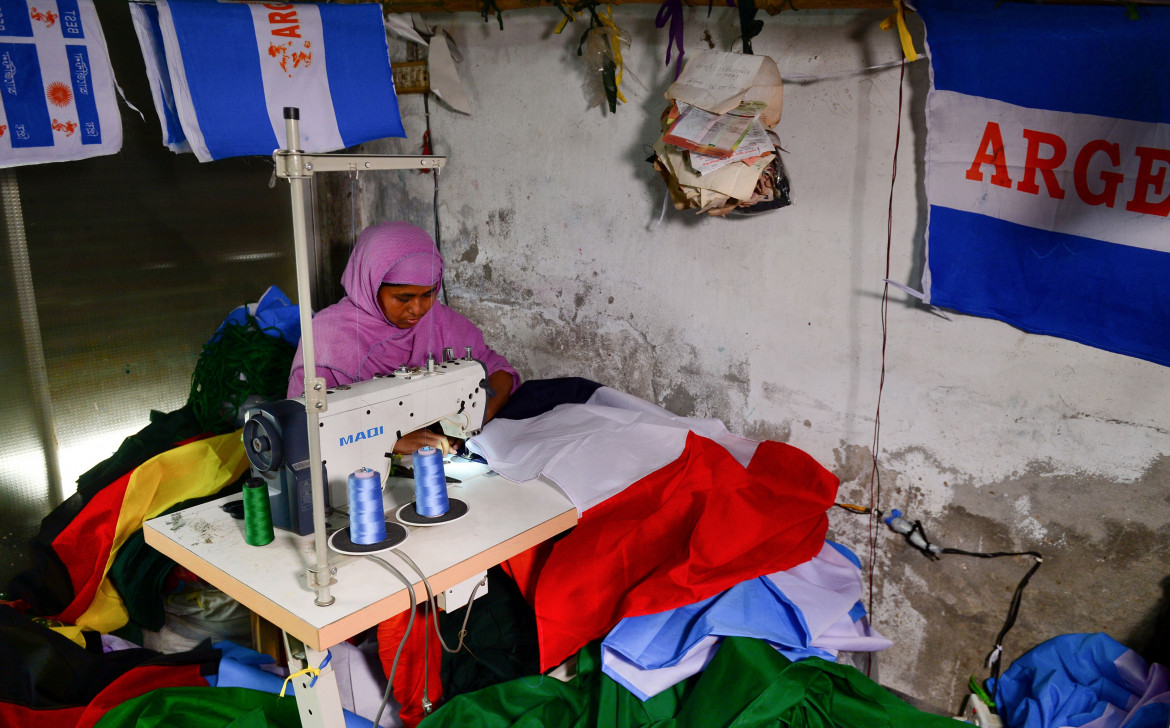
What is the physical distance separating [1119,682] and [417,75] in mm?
2978

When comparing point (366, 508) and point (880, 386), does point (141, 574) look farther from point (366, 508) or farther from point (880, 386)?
point (880, 386)

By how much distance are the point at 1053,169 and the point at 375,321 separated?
186 centimetres

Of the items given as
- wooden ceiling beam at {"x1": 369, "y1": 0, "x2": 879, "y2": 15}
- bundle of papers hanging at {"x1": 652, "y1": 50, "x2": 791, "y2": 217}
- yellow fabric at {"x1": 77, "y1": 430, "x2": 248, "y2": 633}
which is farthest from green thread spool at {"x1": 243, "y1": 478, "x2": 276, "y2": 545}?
wooden ceiling beam at {"x1": 369, "y1": 0, "x2": 879, "y2": 15}

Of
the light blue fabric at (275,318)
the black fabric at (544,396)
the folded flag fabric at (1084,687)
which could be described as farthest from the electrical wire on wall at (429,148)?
the folded flag fabric at (1084,687)

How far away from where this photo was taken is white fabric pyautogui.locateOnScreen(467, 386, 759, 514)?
80.0 inches

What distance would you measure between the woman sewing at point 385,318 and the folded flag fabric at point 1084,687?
5.16ft

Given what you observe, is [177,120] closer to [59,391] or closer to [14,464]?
[59,391]

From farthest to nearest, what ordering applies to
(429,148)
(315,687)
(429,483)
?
(429,148), (429,483), (315,687)

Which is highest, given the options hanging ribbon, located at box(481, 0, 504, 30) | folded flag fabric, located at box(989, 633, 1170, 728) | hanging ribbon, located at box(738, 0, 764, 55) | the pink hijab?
hanging ribbon, located at box(481, 0, 504, 30)

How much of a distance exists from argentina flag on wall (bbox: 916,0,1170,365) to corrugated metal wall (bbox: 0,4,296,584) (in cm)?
270

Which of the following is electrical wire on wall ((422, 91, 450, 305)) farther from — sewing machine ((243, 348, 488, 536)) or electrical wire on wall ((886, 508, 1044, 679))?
electrical wire on wall ((886, 508, 1044, 679))

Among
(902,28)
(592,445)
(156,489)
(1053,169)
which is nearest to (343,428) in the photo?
(592,445)

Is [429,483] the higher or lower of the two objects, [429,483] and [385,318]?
the lower

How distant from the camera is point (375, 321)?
2.40 m
